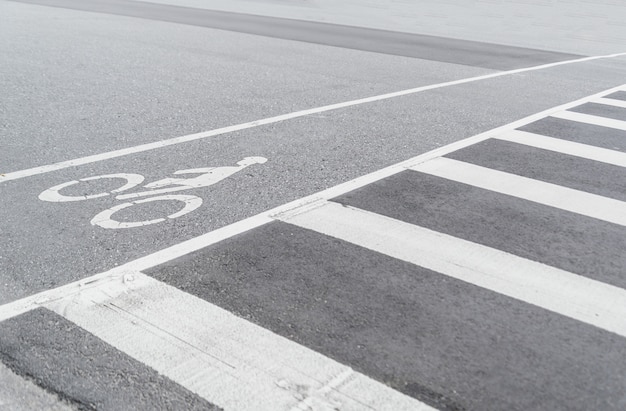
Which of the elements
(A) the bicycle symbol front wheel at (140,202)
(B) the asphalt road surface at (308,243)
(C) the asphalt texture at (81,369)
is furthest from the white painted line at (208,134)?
(C) the asphalt texture at (81,369)

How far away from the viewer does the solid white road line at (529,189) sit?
5816 millimetres

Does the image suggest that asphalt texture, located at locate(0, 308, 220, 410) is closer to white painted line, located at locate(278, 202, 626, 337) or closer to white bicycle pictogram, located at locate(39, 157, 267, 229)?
white bicycle pictogram, located at locate(39, 157, 267, 229)

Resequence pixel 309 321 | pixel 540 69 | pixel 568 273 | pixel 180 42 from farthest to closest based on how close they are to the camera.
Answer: pixel 180 42 → pixel 540 69 → pixel 568 273 → pixel 309 321

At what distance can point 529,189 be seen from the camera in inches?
247

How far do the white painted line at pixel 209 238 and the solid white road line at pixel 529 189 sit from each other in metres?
0.30

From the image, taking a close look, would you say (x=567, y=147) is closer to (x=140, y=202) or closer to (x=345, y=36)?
(x=140, y=202)

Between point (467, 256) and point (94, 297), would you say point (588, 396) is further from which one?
point (94, 297)

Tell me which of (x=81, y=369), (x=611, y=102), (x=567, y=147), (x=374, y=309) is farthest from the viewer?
(x=611, y=102)

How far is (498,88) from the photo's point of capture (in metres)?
11.2

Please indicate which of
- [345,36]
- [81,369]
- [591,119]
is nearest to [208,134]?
[81,369]

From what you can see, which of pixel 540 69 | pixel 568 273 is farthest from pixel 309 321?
pixel 540 69

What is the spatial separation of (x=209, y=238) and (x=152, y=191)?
1136 millimetres

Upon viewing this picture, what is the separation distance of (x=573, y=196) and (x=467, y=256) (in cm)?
189

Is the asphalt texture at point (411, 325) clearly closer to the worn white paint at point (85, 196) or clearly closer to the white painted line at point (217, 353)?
the white painted line at point (217, 353)
